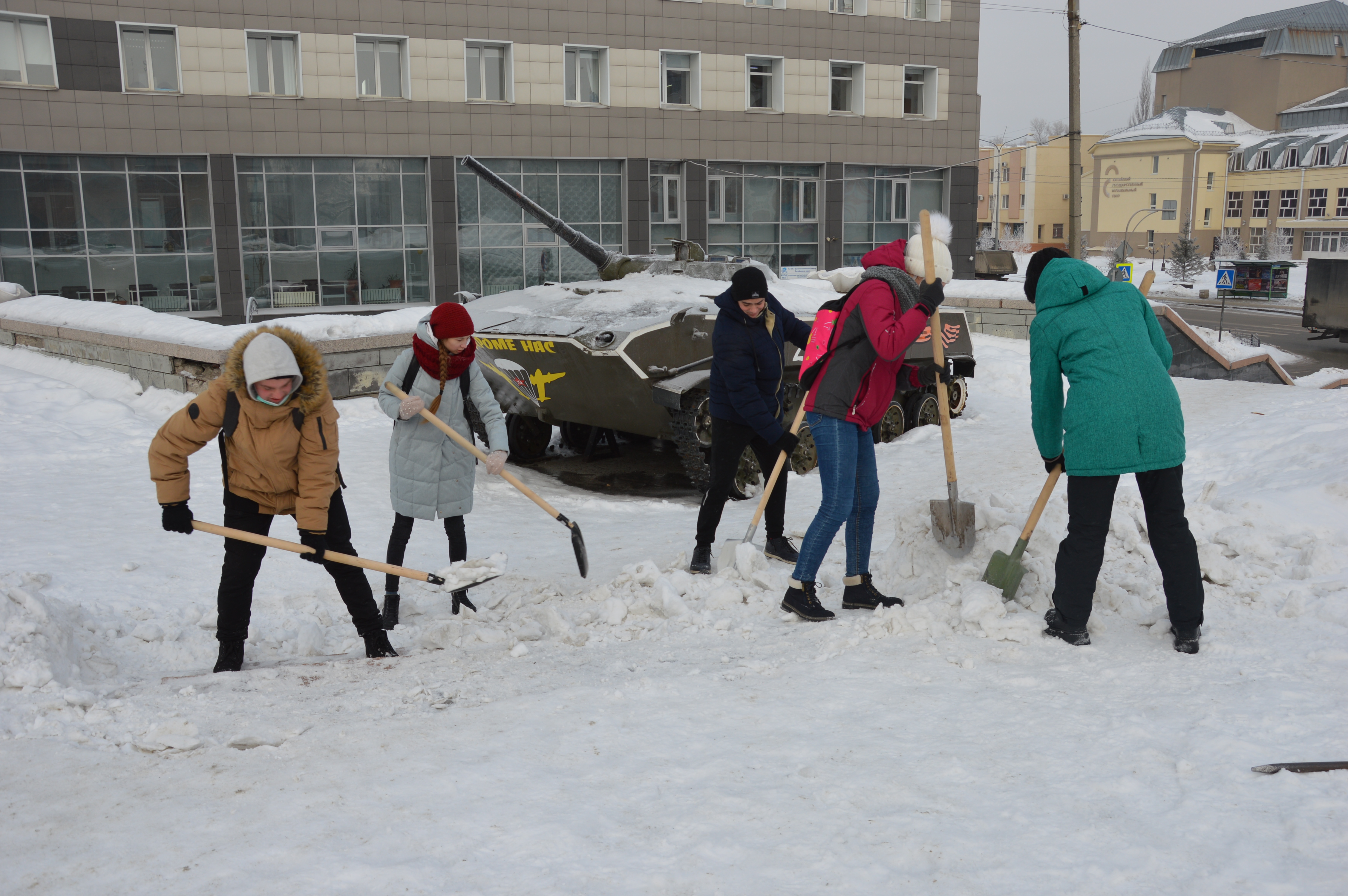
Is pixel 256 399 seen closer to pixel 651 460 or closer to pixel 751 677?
pixel 751 677

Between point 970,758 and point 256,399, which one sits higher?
point 256,399

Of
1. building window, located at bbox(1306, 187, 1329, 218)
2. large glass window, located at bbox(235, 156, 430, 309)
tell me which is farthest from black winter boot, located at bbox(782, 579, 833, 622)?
building window, located at bbox(1306, 187, 1329, 218)

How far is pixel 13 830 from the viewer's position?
2.73 m

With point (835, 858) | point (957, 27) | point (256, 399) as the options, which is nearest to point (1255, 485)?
point (835, 858)

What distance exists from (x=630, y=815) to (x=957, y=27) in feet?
85.1

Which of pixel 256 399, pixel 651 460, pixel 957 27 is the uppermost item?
pixel 957 27

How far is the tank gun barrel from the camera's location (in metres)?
10.8

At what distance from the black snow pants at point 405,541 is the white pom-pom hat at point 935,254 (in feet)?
7.82

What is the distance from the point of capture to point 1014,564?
14.3 feet

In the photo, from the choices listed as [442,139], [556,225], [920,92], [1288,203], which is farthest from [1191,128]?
[556,225]

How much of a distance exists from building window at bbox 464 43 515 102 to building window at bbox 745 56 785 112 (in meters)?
5.41

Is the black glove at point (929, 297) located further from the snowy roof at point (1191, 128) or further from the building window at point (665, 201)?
the snowy roof at point (1191, 128)

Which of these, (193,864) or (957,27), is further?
(957,27)

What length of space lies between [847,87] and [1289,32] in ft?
146
